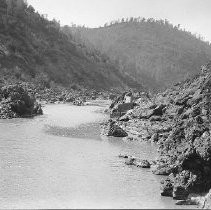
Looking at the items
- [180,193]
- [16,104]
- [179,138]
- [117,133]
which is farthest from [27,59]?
[180,193]

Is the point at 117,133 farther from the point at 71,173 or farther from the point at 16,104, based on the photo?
the point at 16,104

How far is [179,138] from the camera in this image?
135 ft

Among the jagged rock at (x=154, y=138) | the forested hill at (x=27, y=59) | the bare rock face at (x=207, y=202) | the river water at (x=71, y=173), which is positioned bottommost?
the river water at (x=71, y=173)

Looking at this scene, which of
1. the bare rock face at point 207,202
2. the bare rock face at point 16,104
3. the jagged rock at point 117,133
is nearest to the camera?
the bare rock face at point 207,202

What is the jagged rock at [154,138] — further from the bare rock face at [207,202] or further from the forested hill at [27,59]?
the forested hill at [27,59]

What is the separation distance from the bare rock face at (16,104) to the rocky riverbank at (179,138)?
18898 mm

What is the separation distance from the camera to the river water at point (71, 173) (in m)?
29.2

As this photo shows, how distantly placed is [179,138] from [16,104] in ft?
141

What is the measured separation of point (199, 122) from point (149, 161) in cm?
573

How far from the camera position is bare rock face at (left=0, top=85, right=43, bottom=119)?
75881mm

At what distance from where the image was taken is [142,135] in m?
57.8

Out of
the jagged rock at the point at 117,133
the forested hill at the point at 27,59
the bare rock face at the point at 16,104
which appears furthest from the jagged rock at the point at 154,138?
the forested hill at the point at 27,59

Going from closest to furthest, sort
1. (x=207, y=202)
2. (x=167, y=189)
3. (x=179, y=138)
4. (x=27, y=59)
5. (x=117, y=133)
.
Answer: (x=207, y=202) → (x=167, y=189) → (x=179, y=138) → (x=117, y=133) → (x=27, y=59)

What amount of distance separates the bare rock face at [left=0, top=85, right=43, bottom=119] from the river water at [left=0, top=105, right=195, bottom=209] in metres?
15.8
